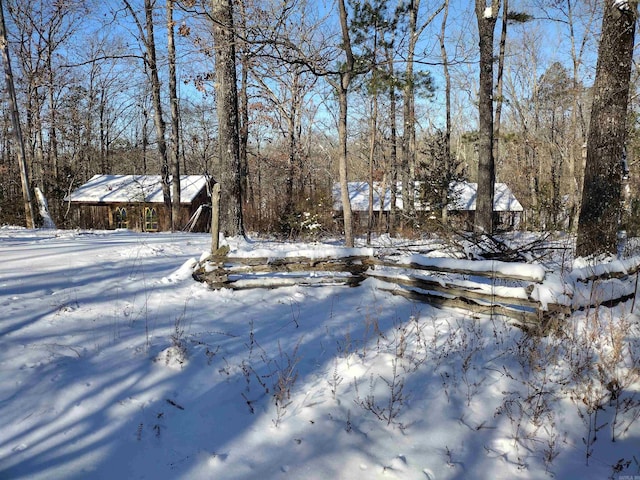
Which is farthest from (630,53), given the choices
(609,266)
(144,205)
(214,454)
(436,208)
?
(144,205)

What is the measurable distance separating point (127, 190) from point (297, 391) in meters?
25.0

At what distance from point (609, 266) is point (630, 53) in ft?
11.9

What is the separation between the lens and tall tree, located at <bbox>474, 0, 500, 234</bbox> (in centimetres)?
988

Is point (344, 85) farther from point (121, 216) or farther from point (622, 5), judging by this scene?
point (121, 216)

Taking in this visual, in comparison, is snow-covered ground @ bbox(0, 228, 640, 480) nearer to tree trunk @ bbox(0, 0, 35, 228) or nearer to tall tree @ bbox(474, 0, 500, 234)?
tall tree @ bbox(474, 0, 500, 234)

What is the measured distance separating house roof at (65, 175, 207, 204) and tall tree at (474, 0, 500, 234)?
18.3 m

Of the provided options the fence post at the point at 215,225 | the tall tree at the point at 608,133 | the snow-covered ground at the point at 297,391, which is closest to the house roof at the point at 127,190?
the fence post at the point at 215,225

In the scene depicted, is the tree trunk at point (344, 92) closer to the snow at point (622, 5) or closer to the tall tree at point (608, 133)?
the tall tree at point (608, 133)

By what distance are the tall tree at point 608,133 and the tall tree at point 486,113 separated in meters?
3.32

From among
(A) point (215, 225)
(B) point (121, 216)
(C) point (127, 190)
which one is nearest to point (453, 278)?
(A) point (215, 225)

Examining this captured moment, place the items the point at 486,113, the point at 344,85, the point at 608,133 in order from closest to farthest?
the point at 608,133
the point at 344,85
the point at 486,113

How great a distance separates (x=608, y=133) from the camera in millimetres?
6160

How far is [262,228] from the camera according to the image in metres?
13.3

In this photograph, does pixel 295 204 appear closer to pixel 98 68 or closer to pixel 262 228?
pixel 262 228
